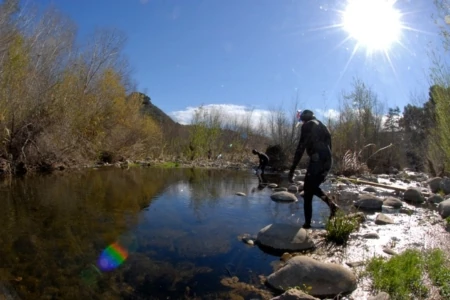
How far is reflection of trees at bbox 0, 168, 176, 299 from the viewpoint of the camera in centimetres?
330

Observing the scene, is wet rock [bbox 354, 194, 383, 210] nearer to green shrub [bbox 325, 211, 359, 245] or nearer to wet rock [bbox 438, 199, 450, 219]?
wet rock [bbox 438, 199, 450, 219]

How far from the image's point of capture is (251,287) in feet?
11.4

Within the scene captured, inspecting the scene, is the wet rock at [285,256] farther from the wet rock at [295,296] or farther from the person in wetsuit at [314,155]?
the person in wetsuit at [314,155]

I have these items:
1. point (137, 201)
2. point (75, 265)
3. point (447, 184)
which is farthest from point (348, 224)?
point (447, 184)

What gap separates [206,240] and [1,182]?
→ 28.2 ft

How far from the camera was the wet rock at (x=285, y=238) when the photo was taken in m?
4.72

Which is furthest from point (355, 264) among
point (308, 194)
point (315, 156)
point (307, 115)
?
point (307, 115)

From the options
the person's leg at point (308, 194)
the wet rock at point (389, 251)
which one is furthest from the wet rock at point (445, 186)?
the wet rock at point (389, 251)

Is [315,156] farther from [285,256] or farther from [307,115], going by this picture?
[285,256]

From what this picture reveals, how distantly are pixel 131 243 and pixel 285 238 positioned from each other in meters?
2.31

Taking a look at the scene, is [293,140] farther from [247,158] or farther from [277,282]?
[277,282]

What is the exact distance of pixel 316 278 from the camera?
3389 mm

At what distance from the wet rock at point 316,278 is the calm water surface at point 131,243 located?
1.21ft

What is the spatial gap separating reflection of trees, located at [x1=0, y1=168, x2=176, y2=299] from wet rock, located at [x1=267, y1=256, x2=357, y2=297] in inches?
71.9
